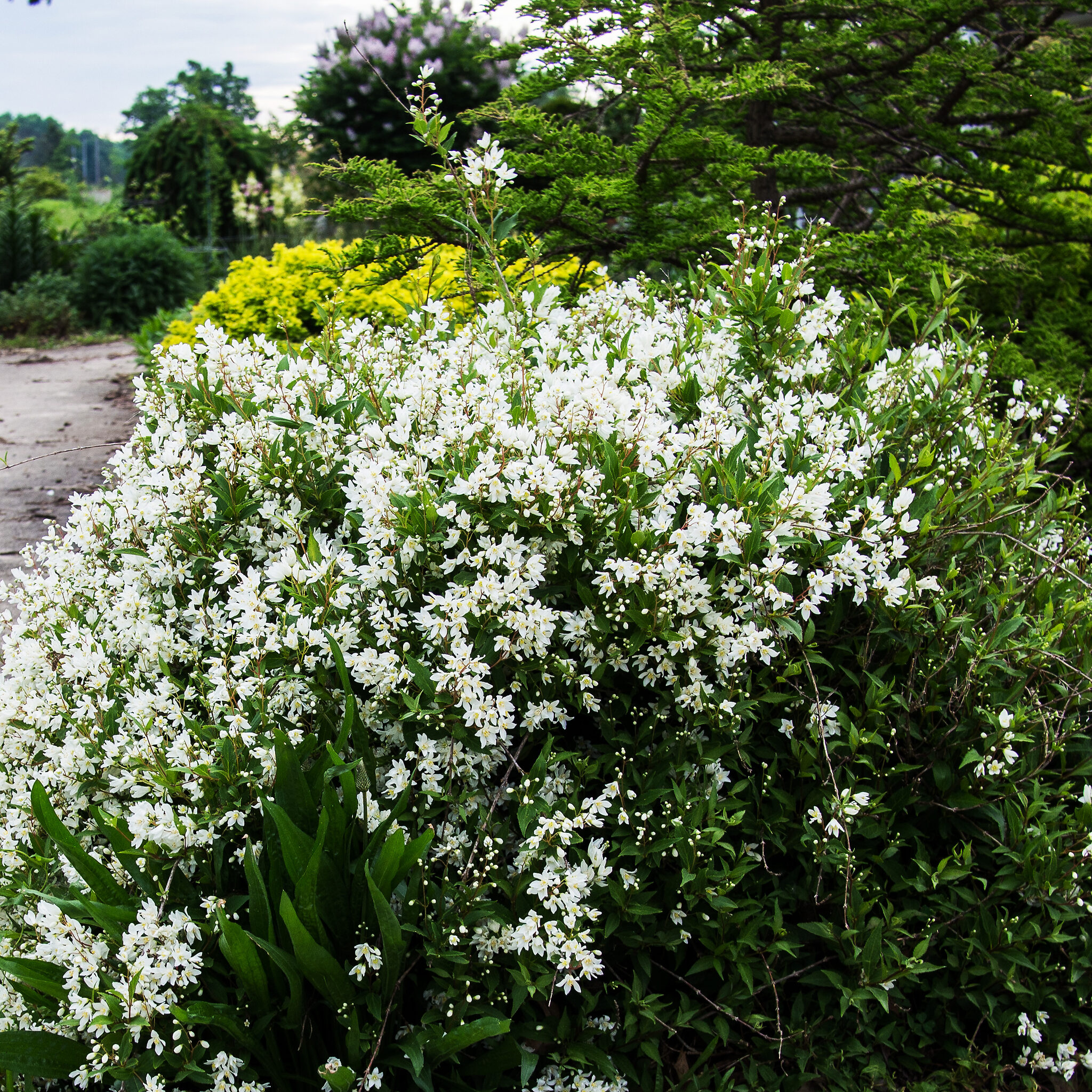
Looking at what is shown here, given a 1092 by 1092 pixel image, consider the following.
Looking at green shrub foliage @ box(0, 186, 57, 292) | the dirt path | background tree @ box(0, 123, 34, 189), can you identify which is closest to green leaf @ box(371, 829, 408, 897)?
the dirt path

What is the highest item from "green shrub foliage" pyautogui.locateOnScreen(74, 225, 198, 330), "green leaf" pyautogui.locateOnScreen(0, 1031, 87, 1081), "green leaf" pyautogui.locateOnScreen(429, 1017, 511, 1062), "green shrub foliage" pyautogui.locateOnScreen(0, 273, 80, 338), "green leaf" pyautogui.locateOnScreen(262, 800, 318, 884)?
"green shrub foliage" pyautogui.locateOnScreen(74, 225, 198, 330)

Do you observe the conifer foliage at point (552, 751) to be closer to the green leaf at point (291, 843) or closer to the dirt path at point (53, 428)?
the green leaf at point (291, 843)

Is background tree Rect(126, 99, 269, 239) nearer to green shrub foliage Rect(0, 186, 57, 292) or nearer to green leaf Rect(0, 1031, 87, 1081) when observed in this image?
green shrub foliage Rect(0, 186, 57, 292)

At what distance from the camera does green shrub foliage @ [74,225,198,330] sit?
40.5 ft

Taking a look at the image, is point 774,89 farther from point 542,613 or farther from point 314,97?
point 314,97

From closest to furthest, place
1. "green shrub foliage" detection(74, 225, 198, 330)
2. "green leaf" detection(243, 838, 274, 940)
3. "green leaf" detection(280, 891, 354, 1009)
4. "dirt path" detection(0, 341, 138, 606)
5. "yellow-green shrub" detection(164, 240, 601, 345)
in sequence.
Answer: "green leaf" detection(280, 891, 354, 1009)
"green leaf" detection(243, 838, 274, 940)
"dirt path" detection(0, 341, 138, 606)
"yellow-green shrub" detection(164, 240, 601, 345)
"green shrub foliage" detection(74, 225, 198, 330)

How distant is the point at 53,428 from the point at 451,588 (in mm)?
6310

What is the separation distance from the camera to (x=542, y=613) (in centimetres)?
186

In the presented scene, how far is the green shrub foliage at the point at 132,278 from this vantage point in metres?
12.3

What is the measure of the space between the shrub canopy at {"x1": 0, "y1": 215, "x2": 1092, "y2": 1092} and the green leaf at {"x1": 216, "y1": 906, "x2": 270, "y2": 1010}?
1 centimetres

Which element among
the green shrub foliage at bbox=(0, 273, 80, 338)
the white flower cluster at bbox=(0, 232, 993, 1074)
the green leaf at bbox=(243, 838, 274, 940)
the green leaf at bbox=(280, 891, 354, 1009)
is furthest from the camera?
the green shrub foliage at bbox=(0, 273, 80, 338)

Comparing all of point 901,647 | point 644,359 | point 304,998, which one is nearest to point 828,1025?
point 901,647

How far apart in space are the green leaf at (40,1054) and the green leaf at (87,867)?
0.25 m

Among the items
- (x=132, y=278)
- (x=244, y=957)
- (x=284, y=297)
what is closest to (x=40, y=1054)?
(x=244, y=957)
